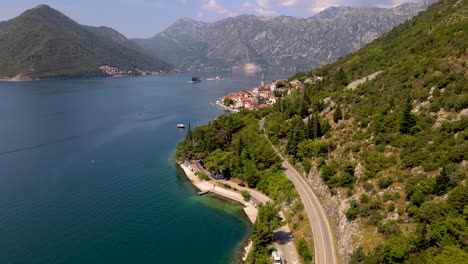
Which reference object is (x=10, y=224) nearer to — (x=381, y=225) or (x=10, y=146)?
(x=10, y=146)

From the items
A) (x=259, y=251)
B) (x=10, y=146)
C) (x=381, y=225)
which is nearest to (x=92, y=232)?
(x=259, y=251)

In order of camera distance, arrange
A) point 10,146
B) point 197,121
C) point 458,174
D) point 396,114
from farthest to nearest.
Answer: point 197,121
point 10,146
point 396,114
point 458,174

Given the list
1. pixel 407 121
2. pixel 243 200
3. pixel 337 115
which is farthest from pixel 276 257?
pixel 337 115

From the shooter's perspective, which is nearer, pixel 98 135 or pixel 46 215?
pixel 46 215

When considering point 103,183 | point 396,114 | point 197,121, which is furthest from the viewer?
point 197,121

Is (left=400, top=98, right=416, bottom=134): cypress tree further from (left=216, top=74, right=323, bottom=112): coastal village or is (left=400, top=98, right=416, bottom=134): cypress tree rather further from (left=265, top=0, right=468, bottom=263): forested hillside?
(left=216, top=74, right=323, bottom=112): coastal village
